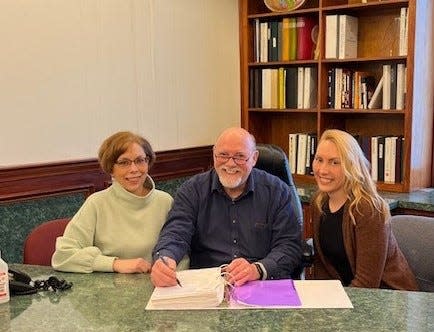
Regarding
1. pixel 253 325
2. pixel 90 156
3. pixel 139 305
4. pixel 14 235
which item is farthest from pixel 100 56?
pixel 253 325

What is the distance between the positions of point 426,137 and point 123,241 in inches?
86.8

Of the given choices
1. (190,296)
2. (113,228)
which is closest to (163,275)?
(190,296)

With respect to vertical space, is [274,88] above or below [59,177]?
above

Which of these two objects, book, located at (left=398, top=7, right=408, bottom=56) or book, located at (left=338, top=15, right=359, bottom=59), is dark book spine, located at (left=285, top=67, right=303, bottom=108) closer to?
book, located at (left=338, top=15, right=359, bottom=59)

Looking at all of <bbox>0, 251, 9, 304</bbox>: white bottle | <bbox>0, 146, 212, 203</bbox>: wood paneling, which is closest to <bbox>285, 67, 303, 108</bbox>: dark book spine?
<bbox>0, 146, 212, 203</bbox>: wood paneling

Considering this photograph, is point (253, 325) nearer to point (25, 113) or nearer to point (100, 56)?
point (25, 113)

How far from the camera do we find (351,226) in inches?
81.7

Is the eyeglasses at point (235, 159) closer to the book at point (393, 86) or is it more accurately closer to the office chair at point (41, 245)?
the office chair at point (41, 245)

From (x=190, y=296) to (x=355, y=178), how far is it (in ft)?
2.71

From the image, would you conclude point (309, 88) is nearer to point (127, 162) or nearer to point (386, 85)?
point (386, 85)

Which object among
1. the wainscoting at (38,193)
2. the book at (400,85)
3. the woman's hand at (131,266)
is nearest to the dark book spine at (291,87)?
the book at (400,85)

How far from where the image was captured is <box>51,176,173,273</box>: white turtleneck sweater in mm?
2012

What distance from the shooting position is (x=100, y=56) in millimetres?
3273

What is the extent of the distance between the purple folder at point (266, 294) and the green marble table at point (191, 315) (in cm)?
5
